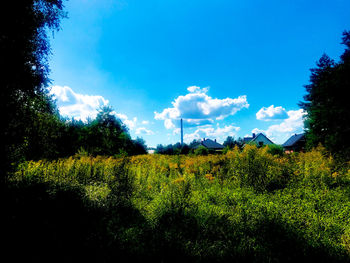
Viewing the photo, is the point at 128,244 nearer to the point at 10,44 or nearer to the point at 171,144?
the point at 10,44

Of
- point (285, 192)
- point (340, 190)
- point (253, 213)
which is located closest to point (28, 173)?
point (253, 213)

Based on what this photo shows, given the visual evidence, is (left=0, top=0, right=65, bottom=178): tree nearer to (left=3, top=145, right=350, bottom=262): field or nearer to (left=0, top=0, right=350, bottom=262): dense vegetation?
(left=0, top=0, right=350, bottom=262): dense vegetation

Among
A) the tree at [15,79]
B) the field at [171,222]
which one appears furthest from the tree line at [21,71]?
the field at [171,222]

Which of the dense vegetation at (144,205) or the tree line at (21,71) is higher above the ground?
the tree line at (21,71)

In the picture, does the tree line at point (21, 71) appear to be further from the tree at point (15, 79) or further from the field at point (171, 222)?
the field at point (171, 222)

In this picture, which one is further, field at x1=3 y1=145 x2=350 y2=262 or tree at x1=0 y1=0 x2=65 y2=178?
tree at x1=0 y1=0 x2=65 y2=178

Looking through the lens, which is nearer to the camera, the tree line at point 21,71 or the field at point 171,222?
the field at point 171,222

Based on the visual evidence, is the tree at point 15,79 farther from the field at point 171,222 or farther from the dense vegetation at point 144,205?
the field at point 171,222

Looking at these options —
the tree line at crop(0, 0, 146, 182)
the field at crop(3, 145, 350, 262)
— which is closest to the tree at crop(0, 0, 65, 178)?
the tree line at crop(0, 0, 146, 182)

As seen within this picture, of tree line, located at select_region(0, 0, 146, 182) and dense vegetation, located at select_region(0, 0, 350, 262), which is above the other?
tree line, located at select_region(0, 0, 146, 182)

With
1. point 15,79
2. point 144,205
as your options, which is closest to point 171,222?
point 144,205

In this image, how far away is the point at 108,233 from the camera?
2834 millimetres

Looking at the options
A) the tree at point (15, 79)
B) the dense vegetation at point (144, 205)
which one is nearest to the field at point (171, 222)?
the dense vegetation at point (144, 205)

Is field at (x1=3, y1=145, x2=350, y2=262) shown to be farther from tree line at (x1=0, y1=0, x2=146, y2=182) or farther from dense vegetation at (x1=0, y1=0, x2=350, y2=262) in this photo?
tree line at (x1=0, y1=0, x2=146, y2=182)
